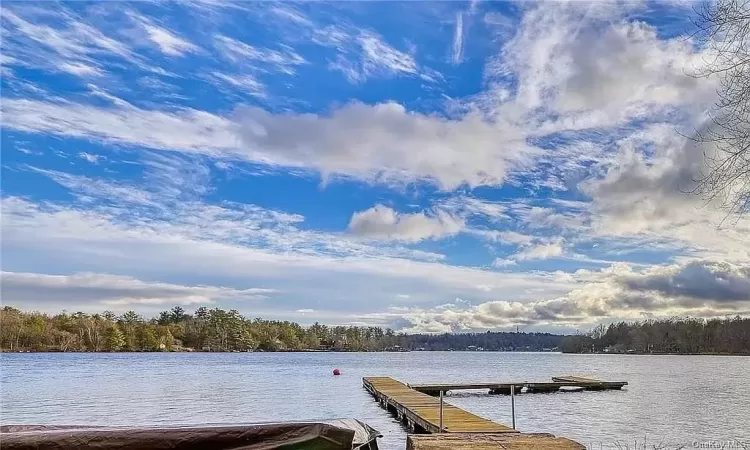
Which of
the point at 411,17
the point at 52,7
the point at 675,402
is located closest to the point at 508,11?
the point at 411,17

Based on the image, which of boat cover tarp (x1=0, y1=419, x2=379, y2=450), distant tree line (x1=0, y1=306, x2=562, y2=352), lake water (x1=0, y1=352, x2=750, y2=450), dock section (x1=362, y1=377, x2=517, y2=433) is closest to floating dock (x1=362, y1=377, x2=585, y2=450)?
dock section (x1=362, y1=377, x2=517, y2=433)

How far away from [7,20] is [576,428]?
70.5 feet

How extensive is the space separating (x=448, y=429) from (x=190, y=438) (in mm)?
11765

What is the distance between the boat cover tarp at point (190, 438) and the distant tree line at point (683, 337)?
521 ft

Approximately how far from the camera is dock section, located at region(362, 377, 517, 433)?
15266 mm

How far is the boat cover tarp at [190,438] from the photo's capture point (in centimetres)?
459

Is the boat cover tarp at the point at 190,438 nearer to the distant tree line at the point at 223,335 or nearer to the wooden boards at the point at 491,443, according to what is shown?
the wooden boards at the point at 491,443

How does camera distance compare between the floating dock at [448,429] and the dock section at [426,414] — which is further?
the dock section at [426,414]

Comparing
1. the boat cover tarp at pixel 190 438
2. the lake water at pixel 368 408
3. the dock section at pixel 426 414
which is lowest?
the lake water at pixel 368 408

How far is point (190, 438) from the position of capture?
4.64 meters

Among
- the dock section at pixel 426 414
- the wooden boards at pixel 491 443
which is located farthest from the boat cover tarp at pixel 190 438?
the dock section at pixel 426 414

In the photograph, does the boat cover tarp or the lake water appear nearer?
the boat cover tarp

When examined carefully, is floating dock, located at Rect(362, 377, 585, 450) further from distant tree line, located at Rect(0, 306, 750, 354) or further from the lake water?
distant tree line, located at Rect(0, 306, 750, 354)

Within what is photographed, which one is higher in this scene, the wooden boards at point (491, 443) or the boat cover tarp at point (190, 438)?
the boat cover tarp at point (190, 438)
